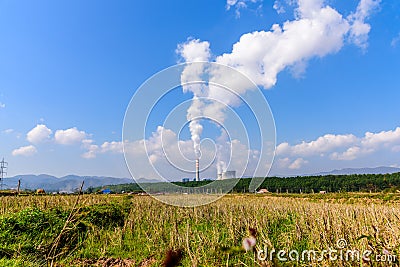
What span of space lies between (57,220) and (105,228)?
1.21 metres

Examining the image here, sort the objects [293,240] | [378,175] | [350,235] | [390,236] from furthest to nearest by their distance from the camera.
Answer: [378,175] → [293,240] → [350,235] → [390,236]

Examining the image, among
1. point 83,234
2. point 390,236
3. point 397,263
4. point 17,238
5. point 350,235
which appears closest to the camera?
point 397,263

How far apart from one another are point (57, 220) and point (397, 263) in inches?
282

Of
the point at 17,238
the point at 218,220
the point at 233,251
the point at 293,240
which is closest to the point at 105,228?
the point at 17,238

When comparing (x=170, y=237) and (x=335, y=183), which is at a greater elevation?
(x=335, y=183)

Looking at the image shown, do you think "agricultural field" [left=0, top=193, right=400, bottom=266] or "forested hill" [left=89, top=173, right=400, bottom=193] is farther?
"forested hill" [left=89, top=173, right=400, bottom=193]

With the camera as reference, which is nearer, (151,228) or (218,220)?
(151,228)

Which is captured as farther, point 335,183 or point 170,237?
point 335,183

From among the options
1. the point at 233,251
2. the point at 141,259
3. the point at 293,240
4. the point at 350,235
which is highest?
the point at 233,251

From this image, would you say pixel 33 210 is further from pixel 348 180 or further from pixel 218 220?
pixel 348 180

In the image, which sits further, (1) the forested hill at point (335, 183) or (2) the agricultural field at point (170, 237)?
(1) the forested hill at point (335, 183)

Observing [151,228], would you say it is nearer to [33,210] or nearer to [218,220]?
[218,220]

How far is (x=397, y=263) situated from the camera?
7.54ft

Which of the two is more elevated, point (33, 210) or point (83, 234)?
point (33, 210)
